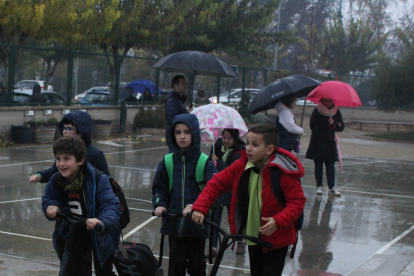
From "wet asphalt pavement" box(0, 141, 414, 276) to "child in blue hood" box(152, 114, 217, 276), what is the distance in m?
1.11

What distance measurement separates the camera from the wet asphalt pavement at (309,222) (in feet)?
18.0

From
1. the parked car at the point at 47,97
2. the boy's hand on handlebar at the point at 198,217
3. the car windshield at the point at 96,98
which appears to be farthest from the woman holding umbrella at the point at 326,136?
the car windshield at the point at 96,98

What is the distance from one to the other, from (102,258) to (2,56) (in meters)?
12.8

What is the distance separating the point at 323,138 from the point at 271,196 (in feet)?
18.5

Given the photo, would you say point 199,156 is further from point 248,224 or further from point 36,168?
point 36,168

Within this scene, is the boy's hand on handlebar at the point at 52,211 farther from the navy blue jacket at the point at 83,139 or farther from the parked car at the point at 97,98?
the parked car at the point at 97,98

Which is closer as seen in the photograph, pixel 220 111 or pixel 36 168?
pixel 220 111

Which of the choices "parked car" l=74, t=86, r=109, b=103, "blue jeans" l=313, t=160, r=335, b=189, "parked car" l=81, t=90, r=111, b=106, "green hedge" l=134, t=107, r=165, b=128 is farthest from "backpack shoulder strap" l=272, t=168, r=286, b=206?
"green hedge" l=134, t=107, r=165, b=128

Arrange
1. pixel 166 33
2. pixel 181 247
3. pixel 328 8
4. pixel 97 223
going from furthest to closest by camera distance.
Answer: pixel 328 8 → pixel 166 33 → pixel 181 247 → pixel 97 223

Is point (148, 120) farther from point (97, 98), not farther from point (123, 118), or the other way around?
point (97, 98)

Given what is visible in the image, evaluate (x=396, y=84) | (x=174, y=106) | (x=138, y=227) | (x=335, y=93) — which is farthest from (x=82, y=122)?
(x=396, y=84)

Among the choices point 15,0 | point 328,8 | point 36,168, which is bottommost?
point 36,168

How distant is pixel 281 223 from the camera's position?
337 centimetres

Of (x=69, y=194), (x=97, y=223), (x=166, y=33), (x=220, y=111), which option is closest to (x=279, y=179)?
(x=97, y=223)
